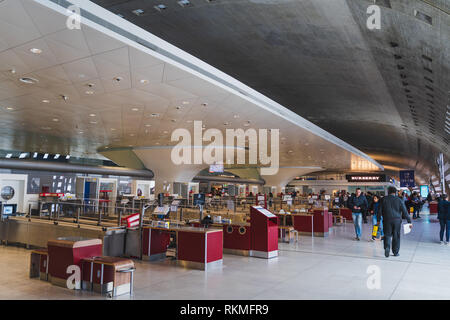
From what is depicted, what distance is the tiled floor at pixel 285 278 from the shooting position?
5527 mm

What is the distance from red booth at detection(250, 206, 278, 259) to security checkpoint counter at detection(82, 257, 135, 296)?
4.18 meters

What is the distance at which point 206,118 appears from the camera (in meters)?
14.2

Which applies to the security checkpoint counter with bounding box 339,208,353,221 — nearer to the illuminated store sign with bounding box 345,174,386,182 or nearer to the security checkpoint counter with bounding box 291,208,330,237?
the security checkpoint counter with bounding box 291,208,330,237

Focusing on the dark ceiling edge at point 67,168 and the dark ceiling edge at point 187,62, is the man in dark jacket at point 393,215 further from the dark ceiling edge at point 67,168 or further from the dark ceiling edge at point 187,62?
the dark ceiling edge at point 67,168

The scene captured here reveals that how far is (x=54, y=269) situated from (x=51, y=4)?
Answer: 4.61m

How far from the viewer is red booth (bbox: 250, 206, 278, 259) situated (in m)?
8.89

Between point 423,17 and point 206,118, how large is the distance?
8.52 meters

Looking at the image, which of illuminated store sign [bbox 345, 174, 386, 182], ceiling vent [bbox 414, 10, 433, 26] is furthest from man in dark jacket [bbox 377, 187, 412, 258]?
illuminated store sign [bbox 345, 174, 386, 182]

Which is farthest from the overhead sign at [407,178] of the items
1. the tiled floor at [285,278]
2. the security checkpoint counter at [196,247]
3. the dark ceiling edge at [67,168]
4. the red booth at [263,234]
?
the security checkpoint counter at [196,247]

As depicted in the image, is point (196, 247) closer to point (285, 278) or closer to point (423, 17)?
point (285, 278)

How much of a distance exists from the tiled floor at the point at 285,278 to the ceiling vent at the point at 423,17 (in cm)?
563

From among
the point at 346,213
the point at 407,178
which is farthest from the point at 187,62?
the point at 407,178

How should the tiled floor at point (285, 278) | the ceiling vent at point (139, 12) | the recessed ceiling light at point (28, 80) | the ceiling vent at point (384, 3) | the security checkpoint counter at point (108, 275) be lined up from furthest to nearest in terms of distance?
1. the ceiling vent at point (139, 12)
2. the recessed ceiling light at point (28, 80)
3. the ceiling vent at point (384, 3)
4. the tiled floor at point (285, 278)
5. the security checkpoint counter at point (108, 275)

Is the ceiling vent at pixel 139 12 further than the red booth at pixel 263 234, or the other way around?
the ceiling vent at pixel 139 12
